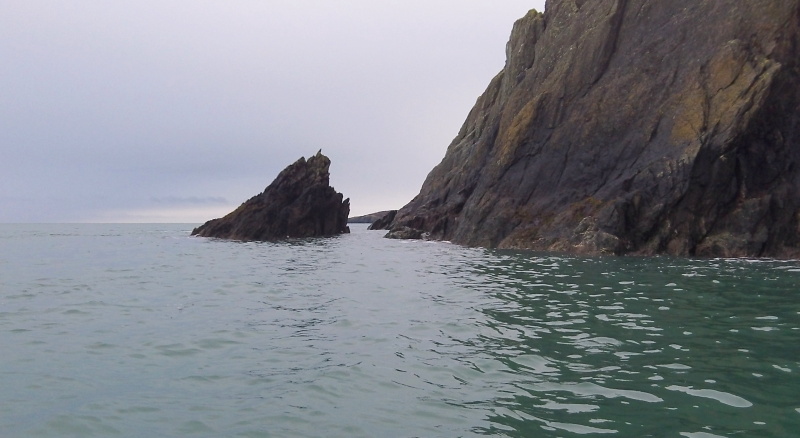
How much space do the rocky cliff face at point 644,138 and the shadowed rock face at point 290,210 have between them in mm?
19392

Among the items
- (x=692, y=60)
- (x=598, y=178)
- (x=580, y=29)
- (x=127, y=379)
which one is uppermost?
(x=580, y=29)

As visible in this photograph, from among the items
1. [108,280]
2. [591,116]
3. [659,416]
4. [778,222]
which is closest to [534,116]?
[591,116]

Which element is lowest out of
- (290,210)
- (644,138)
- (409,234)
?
(409,234)

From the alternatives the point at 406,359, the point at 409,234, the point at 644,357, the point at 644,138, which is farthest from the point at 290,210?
the point at 644,357

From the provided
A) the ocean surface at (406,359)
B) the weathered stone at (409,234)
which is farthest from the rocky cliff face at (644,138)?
the ocean surface at (406,359)

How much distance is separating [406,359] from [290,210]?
60.7 metres

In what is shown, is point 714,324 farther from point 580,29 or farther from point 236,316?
point 580,29

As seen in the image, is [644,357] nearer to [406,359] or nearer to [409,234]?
[406,359]

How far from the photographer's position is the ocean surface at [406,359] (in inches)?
279

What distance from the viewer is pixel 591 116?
4569 cm

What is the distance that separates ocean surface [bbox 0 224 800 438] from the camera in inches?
279

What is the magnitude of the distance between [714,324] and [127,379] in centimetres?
1213

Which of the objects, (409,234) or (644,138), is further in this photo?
(409,234)

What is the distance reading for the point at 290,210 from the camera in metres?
69.2
